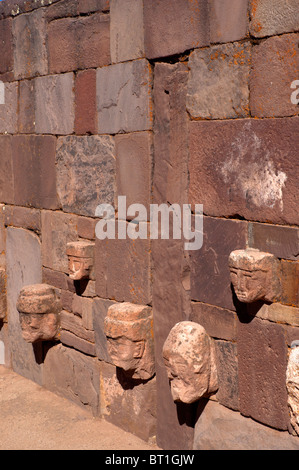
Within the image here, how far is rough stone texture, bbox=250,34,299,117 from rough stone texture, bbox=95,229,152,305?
4.63 ft

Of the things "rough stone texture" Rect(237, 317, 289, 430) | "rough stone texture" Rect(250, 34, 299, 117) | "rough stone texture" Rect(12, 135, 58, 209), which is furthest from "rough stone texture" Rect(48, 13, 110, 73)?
"rough stone texture" Rect(237, 317, 289, 430)

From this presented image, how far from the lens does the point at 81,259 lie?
5.22m

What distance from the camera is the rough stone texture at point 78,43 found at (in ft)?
16.4

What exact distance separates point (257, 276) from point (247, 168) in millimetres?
670

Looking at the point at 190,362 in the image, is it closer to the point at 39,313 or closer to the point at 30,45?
the point at 39,313

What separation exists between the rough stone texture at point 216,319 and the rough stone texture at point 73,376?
130 cm

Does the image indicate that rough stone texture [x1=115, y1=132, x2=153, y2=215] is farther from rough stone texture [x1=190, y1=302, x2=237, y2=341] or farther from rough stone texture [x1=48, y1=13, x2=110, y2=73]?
rough stone texture [x1=190, y1=302, x2=237, y2=341]

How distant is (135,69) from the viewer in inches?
184

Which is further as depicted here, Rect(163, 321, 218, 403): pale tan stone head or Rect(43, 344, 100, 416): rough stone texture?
Rect(43, 344, 100, 416): rough stone texture

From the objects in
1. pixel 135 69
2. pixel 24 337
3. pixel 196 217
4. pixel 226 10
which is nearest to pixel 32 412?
pixel 24 337

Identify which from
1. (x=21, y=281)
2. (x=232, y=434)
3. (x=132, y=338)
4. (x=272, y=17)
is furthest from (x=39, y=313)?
(x=272, y=17)

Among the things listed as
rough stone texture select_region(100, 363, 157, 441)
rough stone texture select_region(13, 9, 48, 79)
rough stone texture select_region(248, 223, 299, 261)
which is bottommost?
rough stone texture select_region(100, 363, 157, 441)

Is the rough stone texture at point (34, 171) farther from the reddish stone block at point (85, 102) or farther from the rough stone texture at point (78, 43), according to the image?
the rough stone texture at point (78, 43)

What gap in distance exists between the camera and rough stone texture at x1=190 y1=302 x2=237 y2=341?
4.16m
